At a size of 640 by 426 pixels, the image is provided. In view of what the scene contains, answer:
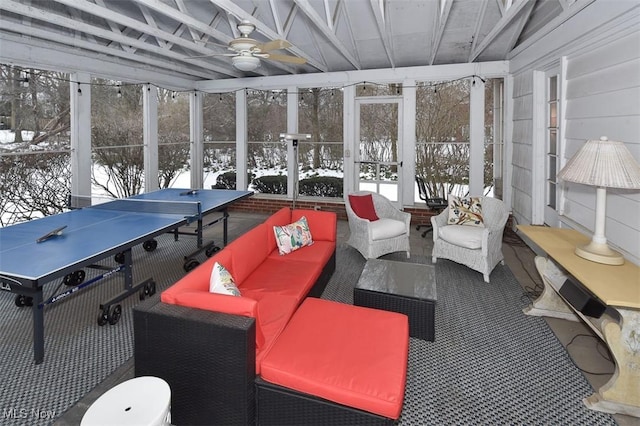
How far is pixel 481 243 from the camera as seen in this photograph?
4.59 metres

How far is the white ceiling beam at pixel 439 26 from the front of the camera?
4371mm

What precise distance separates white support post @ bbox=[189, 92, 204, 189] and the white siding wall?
7.01 metres

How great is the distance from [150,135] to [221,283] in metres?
6.30

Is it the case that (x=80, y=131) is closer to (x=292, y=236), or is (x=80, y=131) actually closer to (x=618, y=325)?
(x=292, y=236)

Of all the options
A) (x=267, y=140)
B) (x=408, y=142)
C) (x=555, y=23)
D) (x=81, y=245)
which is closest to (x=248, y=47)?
(x=81, y=245)

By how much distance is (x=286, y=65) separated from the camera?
7.54 meters

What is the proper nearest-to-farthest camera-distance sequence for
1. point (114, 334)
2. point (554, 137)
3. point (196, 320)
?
1. point (196, 320)
2. point (114, 334)
3. point (554, 137)

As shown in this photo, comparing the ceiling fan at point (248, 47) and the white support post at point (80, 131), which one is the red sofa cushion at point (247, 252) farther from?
the white support post at point (80, 131)

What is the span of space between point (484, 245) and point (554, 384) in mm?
2055

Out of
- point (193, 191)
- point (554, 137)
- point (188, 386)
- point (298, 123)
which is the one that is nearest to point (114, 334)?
point (188, 386)

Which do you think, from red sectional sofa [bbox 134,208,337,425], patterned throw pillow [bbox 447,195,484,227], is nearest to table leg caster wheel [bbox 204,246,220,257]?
red sectional sofa [bbox 134,208,337,425]

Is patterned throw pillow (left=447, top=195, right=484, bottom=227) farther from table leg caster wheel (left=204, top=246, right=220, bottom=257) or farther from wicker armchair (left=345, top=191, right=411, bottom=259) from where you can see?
table leg caster wheel (left=204, top=246, right=220, bottom=257)

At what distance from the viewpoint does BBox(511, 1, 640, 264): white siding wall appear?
122 inches

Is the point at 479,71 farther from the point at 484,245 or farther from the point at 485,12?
the point at 484,245
